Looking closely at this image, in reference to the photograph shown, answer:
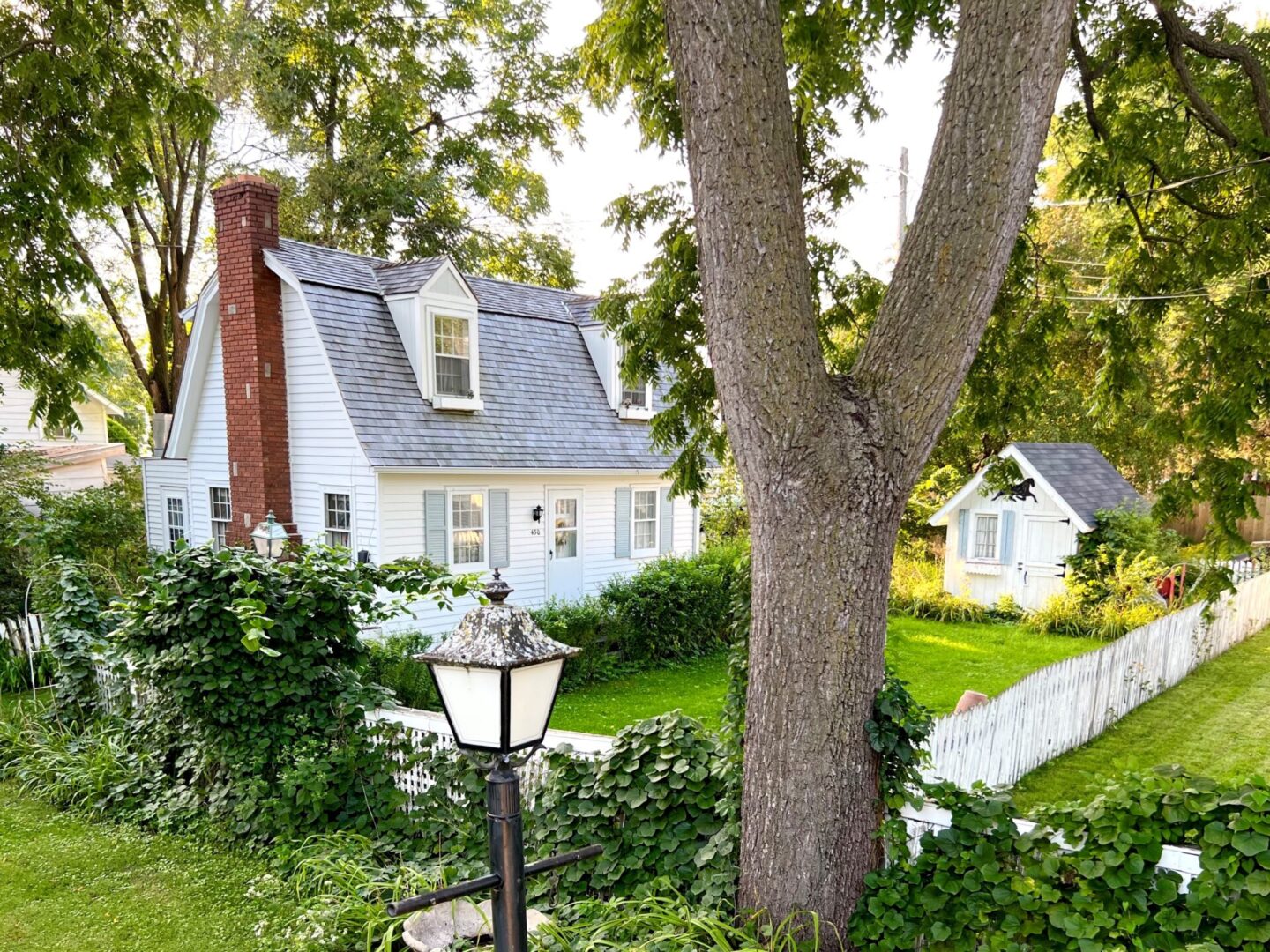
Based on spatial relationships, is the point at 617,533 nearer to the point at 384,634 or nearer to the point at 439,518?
the point at 439,518

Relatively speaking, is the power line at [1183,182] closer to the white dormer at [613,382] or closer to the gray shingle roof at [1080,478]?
the gray shingle roof at [1080,478]

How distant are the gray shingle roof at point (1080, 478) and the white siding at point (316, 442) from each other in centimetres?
1089

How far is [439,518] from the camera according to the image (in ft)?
36.5

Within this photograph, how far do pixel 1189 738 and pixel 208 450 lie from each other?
1355 centimetres

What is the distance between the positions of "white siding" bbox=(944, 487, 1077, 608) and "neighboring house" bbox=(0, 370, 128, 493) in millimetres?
20188

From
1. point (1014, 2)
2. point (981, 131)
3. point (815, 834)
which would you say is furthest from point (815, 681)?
point (1014, 2)

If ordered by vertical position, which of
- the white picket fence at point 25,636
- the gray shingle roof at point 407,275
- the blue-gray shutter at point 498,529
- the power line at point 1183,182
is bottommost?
the white picket fence at point 25,636

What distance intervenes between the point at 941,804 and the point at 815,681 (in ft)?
3.08

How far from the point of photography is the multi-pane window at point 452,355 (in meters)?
11.5

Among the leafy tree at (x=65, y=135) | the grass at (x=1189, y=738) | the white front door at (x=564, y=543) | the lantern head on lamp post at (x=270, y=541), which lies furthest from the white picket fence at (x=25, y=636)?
the grass at (x=1189, y=738)

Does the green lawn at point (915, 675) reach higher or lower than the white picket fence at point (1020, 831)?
lower

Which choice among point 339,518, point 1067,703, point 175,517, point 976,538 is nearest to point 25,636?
point 339,518

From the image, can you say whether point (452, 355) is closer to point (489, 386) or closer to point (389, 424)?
point (489, 386)

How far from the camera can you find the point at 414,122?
60.8 feet
